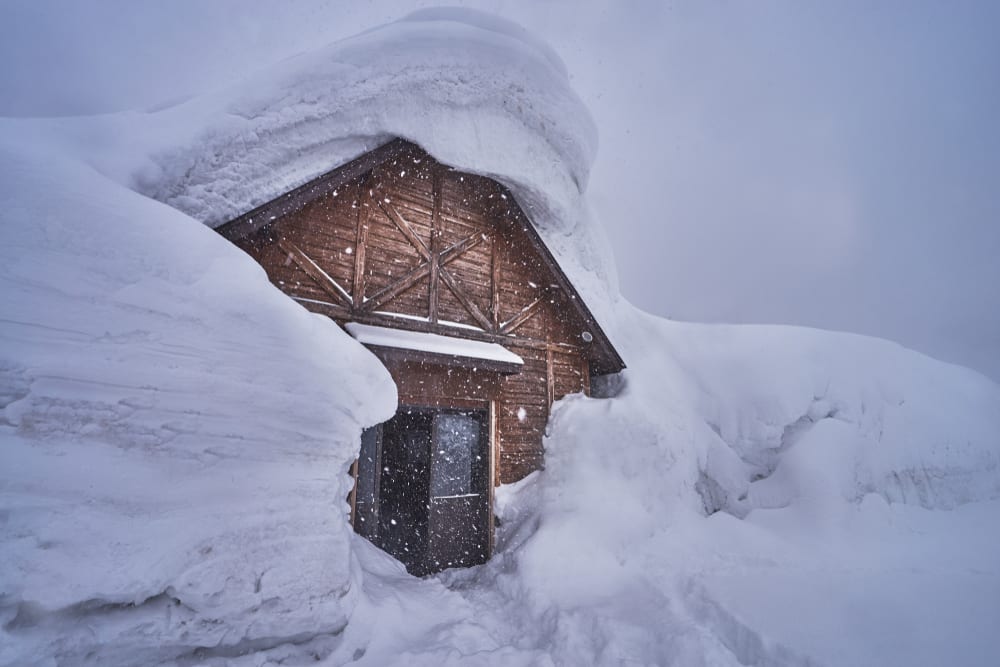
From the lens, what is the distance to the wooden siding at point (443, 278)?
587 cm

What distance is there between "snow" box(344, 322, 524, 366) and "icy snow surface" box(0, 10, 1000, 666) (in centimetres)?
166

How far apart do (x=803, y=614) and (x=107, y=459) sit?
221 inches

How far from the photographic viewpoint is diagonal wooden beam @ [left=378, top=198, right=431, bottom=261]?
653 centimetres

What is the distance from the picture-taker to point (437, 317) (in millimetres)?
6754

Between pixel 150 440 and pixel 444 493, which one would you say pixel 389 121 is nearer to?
pixel 150 440

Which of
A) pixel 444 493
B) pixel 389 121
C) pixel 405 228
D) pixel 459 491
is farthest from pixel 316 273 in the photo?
pixel 459 491

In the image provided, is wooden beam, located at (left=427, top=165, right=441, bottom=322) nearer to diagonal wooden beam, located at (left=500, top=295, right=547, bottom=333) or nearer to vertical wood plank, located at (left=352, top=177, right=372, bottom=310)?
vertical wood plank, located at (left=352, top=177, right=372, bottom=310)

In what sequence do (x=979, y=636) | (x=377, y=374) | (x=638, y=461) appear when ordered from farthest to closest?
1. (x=638, y=461)
2. (x=377, y=374)
3. (x=979, y=636)

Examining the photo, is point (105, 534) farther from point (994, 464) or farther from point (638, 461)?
point (994, 464)

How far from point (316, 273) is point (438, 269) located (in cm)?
192

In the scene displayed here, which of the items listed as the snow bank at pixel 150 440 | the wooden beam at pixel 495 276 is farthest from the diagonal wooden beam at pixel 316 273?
the wooden beam at pixel 495 276

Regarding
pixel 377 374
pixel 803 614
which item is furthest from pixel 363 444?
pixel 803 614

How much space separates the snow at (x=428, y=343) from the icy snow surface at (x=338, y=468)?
65.5 inches

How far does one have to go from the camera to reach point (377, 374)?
150 inches
